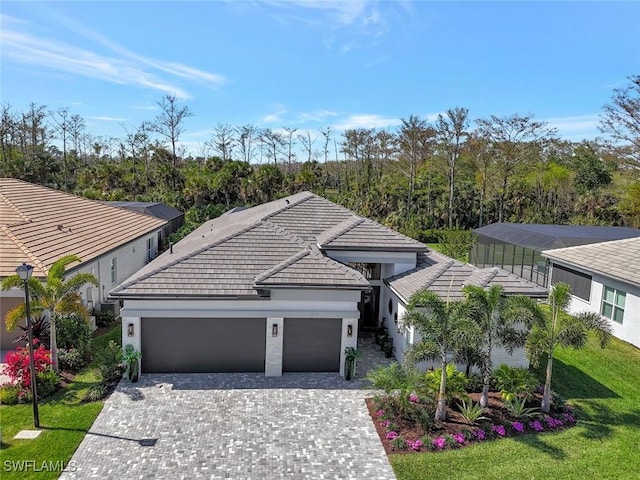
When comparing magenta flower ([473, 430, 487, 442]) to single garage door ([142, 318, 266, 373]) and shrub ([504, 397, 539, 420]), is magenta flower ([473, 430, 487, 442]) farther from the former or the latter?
single garage door ([142, 318, 266, 373])

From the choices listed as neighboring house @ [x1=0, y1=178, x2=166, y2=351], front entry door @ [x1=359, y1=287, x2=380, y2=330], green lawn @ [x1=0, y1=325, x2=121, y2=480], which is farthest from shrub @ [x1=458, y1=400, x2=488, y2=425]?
neighboring house @ [x1=0, y1=178, x2=166, y2=351]

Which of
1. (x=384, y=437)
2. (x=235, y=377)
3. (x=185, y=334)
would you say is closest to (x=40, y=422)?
(x=185, y=334)

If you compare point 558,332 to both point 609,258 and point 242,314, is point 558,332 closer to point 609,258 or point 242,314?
point 242,314

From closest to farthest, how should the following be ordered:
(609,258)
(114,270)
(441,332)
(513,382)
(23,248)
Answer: (441,332)
(513,382)
(23,248)
(609,258)
(114,270)

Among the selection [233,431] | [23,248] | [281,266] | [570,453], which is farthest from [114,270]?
[570,453]

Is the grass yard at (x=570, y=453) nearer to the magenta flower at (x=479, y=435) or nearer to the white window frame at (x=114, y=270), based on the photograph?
the magenta flower at (x=479, y=435)

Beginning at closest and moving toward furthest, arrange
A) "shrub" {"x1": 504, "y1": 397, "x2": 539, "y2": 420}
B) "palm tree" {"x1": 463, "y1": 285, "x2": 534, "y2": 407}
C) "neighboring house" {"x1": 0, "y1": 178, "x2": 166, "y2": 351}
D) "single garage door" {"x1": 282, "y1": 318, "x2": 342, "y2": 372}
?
1. "palm tree" {"x1": 463, "y1": 285, "x2": 534, "y2": 407}
2. "shrub" {"x1": 504, "y1": 397, "x2": 539, "y2": 420}
3. "single garage door" {"x1": 282, "y1": 318, "x2": 342, "y2": 372}
4. "neighboring house" {"x1": 0, "y1": 178, "x2": 166, "y2": 351}

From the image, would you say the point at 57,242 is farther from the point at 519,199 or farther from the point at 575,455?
the point at 519,199
